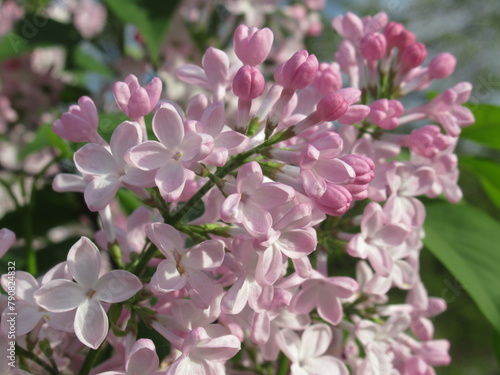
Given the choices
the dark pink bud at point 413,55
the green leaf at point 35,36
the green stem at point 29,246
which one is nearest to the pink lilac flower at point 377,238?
the dark pink bud at point 413,55

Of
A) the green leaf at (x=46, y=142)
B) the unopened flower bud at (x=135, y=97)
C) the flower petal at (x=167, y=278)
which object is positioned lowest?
the green leaf at (x=46, y=142)

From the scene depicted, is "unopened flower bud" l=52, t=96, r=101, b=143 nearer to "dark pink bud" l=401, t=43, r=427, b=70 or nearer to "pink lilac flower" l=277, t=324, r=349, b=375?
"pink lilac flower" l=277, t=324, r=349, b=375

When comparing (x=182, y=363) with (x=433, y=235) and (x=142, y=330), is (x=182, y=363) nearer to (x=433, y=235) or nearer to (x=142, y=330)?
(x=142, y=330)

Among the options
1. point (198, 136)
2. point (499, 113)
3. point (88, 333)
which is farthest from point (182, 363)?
point (499, 113)

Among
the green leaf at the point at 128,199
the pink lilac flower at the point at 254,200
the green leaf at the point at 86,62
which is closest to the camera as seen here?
the pink lilac flower at the point at 254,200

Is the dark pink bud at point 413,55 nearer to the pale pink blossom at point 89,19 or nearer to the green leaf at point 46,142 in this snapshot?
the green leaf at point 46,142

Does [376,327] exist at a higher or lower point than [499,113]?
lower

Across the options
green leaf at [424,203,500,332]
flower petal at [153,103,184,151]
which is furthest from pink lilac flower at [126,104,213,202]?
green leaf at [424,203,500,332]
